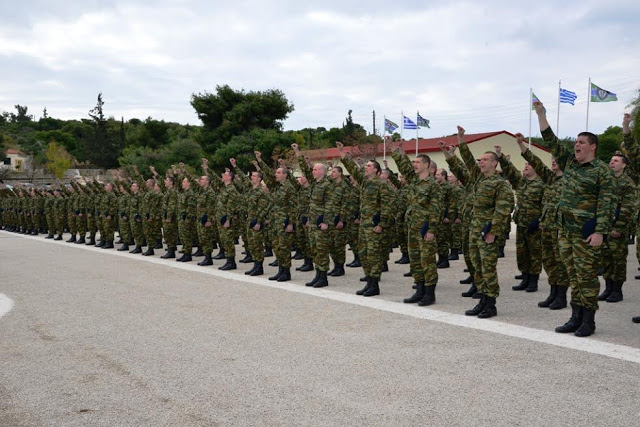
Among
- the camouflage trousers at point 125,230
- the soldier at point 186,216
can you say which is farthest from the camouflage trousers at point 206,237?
the camouflage trousers at point 125,230

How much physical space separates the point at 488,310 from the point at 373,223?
2.23m

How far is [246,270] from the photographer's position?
1117 centimetres

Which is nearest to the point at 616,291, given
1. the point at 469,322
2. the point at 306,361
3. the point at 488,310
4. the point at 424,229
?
the point at 488,310

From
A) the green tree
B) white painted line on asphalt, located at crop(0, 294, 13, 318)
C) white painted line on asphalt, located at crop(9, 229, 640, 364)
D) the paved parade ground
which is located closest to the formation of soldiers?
white painted line on asphalt, located at crop(9, 229, 640, 364)

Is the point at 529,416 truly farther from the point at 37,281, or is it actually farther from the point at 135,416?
the point at 37,281

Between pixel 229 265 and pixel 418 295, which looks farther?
pixel 229 265

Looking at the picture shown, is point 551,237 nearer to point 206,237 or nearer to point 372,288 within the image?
point 372,288

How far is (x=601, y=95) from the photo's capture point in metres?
18.3

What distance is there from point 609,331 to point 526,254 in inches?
108

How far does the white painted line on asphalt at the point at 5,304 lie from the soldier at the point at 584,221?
6687 millimetres

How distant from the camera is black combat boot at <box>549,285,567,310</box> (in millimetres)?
7008

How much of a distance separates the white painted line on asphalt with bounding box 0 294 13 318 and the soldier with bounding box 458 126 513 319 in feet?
19.2

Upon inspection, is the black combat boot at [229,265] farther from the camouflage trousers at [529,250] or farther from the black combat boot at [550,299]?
the black combat boot at [550,299]

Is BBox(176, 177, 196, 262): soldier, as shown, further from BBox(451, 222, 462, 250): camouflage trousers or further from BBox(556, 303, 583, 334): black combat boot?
BBox(556, 303, 583, 334): black combat boot
